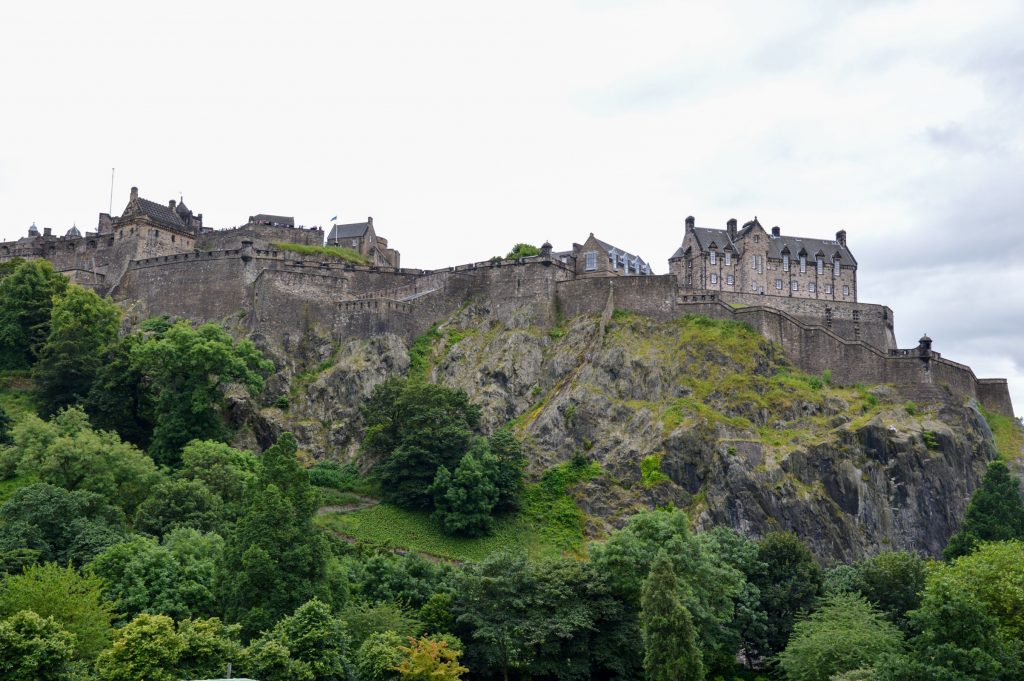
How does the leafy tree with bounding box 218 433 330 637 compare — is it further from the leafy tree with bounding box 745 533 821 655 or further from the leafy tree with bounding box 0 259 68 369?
the leafy tree with bounding box 0 259 68 369

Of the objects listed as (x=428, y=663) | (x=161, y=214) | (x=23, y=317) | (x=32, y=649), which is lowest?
(x=428, y=663)

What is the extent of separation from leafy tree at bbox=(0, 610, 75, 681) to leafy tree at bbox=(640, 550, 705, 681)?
23.0 metres

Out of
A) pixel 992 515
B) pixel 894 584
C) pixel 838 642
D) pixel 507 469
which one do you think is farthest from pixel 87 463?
pixel 992 515

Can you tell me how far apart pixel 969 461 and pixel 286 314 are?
47.1m

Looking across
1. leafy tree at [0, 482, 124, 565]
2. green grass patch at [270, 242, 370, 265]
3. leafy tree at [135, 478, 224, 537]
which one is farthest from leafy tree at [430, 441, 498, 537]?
green grass patch at [270, 242, 370, 265]

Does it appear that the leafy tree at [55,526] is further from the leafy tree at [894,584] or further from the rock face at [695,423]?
the leafy tree at [894,584]

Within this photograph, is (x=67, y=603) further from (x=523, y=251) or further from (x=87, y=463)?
(x=523, y=251)

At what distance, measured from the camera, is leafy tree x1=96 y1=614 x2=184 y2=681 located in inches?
1588

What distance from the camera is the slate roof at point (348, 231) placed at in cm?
10119

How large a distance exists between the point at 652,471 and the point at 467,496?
11.5 metres

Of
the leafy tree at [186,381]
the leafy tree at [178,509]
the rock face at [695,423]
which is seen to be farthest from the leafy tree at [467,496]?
the leafy tree at [178,509]

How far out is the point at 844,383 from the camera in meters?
78.5

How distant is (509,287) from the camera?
8512 cm

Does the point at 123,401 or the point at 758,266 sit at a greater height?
the point at 758,266
